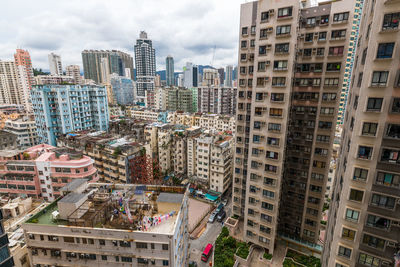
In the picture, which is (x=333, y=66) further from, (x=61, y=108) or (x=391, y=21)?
(x=61, y=108)

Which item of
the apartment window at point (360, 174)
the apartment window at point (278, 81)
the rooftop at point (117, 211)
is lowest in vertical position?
the rooftop at point (117, 211)

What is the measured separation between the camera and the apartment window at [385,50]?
577 inches

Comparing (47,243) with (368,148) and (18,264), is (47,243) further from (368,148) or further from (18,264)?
(368,148)

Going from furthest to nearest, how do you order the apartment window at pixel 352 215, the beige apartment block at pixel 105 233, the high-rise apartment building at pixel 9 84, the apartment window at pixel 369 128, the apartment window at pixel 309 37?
the high-rise apartment building at pixel 9 84 < the apartment window at pixel 309 37 < the beige apartment block at pixel 105 233 < the apartment window at pixel 352 215 < the apartment window at pixel 369 128

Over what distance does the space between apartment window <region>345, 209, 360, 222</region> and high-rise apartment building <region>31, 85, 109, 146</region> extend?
80.4 meters

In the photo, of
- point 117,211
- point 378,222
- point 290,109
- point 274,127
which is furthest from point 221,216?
point 378,222

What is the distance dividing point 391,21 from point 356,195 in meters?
14.1

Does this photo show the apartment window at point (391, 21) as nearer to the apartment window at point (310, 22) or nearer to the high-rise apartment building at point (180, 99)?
the apartment window at point (310, 22)

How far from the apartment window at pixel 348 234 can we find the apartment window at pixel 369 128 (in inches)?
355

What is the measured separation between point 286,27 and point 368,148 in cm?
1820

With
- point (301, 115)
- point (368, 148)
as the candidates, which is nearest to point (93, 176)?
point (301, 115)

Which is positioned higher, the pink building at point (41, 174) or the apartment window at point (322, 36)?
the apartment window at point (322, 36)

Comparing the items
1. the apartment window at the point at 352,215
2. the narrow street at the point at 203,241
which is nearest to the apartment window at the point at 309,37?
the apartment window at the point at 352,215

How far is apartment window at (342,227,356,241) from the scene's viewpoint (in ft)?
57.8
